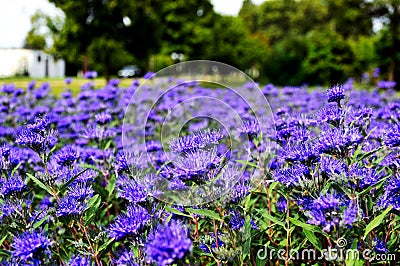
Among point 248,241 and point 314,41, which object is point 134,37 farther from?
point 248,241

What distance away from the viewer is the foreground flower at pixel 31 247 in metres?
2.33

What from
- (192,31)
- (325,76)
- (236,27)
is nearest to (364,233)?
(325,76)

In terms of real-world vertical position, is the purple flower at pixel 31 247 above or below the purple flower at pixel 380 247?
above

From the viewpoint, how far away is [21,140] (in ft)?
10.7

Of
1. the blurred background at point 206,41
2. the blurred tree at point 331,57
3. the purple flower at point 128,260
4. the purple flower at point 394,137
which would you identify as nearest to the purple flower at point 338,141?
the purple flower at point 394,137

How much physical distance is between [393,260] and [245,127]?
5.02ft

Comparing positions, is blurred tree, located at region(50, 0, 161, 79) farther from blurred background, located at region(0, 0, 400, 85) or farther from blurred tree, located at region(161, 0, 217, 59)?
blurred tree, located at region(161, 0, 217, 59)

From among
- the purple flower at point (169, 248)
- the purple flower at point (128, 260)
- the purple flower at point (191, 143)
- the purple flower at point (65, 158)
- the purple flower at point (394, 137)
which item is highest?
the purple flower at point (394, 137)

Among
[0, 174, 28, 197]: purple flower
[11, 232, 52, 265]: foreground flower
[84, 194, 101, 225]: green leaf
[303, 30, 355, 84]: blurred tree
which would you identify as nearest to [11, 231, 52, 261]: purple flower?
[11, 232, 52, 265]: foreground flower

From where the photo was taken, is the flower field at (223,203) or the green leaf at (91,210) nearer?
the flower field at (223,203)

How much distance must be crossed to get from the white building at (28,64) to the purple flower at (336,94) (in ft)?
172

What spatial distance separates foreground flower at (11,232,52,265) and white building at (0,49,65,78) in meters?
52.6

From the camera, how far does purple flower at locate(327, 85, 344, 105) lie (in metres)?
3.24

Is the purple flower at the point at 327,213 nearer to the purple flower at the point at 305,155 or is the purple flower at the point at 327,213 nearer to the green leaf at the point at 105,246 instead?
the purple flower at the point at 305,155
